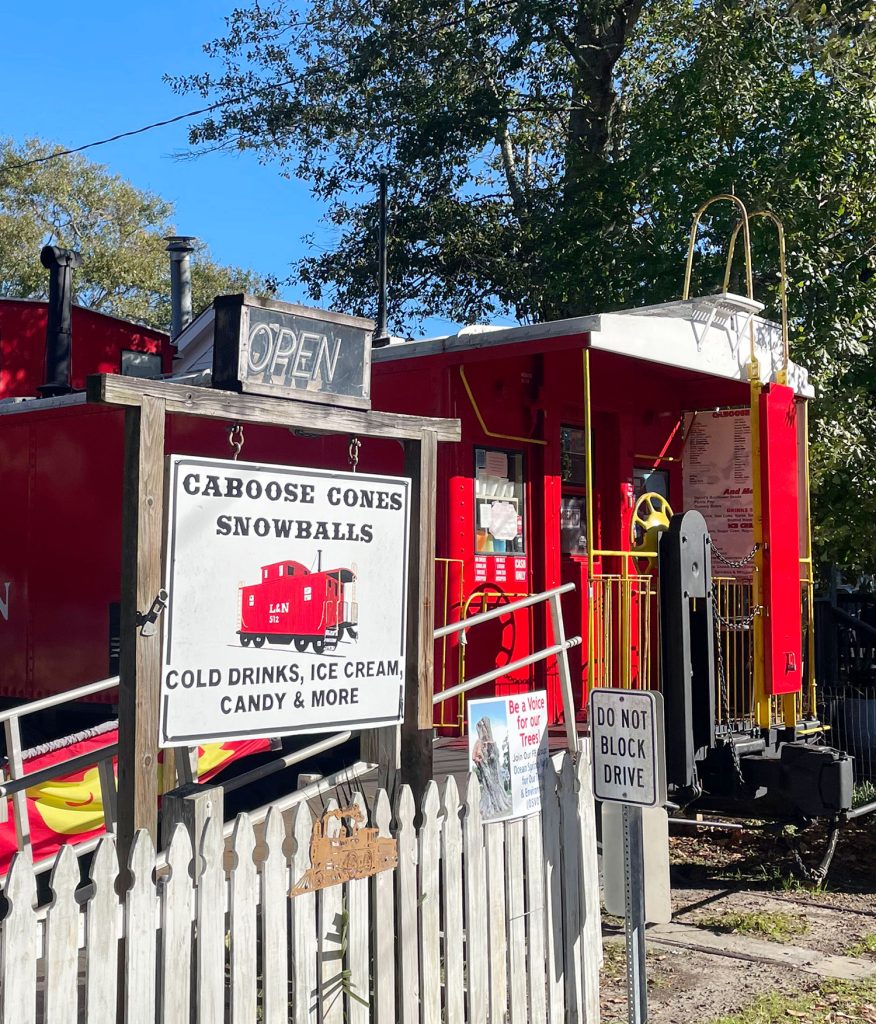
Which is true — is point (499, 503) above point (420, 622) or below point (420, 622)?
above

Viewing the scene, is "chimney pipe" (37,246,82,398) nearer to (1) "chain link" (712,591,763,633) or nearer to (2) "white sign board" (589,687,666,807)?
(1) "chain link" (712,591,763,633)

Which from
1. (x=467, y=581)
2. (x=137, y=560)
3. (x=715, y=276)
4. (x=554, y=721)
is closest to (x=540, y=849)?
(x=137, y=560)

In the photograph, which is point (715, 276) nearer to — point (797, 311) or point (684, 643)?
point (797, 311)

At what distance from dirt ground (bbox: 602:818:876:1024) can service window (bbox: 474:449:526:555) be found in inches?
106

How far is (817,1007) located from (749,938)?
1242mm

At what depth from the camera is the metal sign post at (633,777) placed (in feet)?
15.8

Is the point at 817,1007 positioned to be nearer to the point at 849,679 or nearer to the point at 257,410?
the point at 257,410

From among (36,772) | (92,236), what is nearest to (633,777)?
(36,772)

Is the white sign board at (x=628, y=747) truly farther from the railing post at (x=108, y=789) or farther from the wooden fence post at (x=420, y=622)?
the railing post at (x=108, y=789)

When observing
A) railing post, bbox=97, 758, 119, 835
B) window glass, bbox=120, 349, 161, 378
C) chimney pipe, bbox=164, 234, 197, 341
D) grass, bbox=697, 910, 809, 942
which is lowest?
grass, bbox=697, 910, 809, 942

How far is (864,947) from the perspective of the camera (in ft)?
22.9

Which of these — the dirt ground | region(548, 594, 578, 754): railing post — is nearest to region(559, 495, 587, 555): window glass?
region(548, 594, 578, 754): railing post

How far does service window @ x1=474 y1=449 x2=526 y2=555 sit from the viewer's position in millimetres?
8625

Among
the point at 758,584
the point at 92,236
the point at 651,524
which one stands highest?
the point at 92,236
